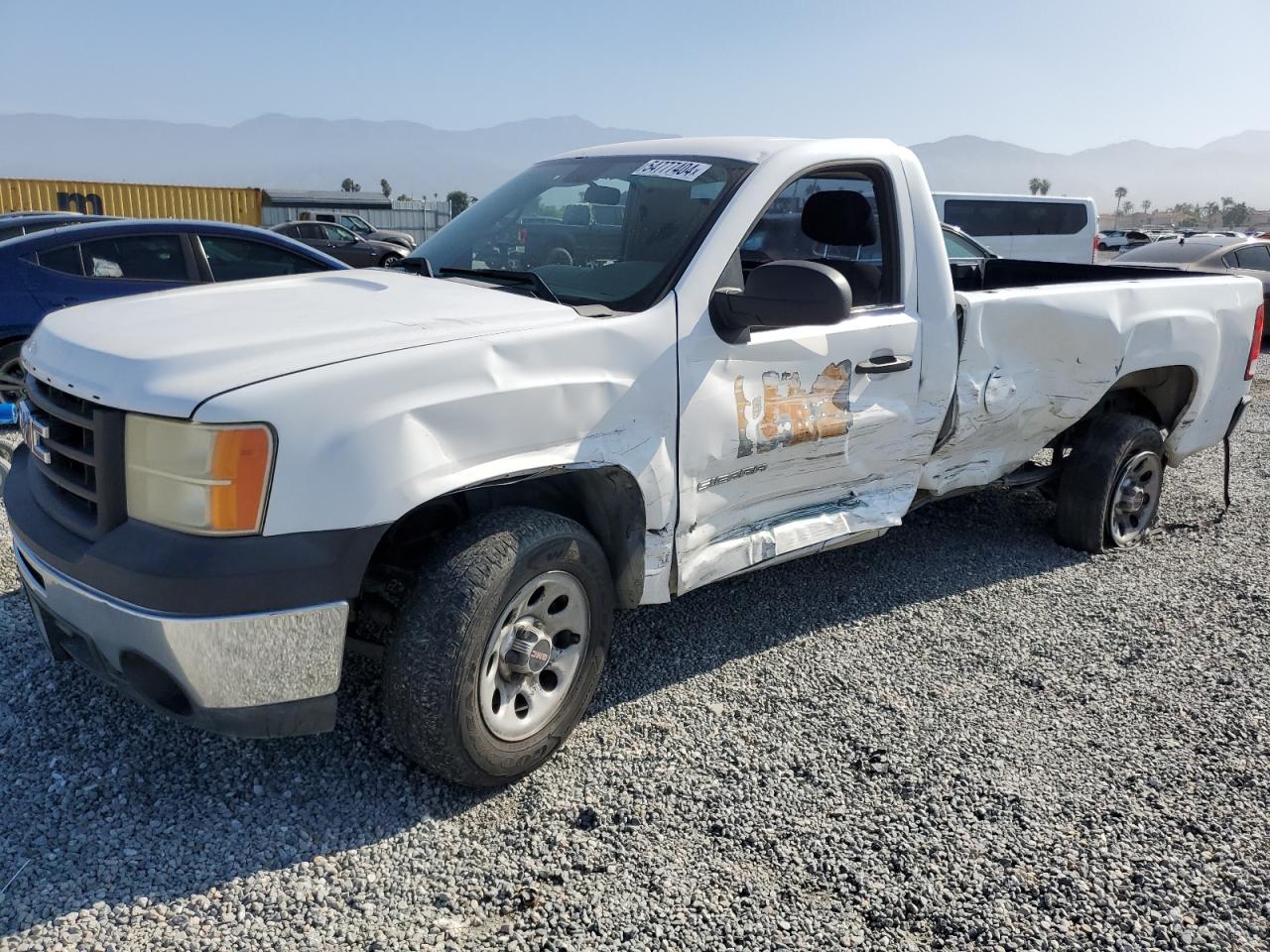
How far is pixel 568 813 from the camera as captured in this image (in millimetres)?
2852

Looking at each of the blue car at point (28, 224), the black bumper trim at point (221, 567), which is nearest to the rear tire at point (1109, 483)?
the black bumper trim at point (221, 567)

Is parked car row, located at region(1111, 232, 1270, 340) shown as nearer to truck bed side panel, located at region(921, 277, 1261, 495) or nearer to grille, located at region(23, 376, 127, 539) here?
truck bed side panel, located at region(921, 277, 1261, 495)

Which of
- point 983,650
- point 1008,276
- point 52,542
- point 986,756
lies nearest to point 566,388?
point 52,542

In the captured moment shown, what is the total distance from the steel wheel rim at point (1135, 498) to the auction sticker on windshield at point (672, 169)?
9.74ft

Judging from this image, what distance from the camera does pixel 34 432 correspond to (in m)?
2.86

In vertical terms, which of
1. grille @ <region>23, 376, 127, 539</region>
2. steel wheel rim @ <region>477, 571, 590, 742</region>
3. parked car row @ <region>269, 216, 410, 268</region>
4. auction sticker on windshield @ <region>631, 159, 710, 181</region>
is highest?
parked car row @ <region>269, 216, 410, 268</region>

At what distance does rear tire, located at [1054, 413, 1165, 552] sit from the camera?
507cm

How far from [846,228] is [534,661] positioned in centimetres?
232

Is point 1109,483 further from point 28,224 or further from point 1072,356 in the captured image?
point 28,224

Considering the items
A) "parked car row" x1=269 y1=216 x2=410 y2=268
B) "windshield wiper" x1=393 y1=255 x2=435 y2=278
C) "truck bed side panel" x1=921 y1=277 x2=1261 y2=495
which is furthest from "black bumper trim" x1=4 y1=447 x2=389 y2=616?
"parked car row" x1=269 y1=216 x2=410 y2=268

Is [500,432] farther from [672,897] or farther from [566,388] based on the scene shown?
[672,897]

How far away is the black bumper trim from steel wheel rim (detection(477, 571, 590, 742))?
495 mm

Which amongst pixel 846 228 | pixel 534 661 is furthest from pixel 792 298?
pixel 534 661

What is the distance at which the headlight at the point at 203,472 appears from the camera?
2264mm
